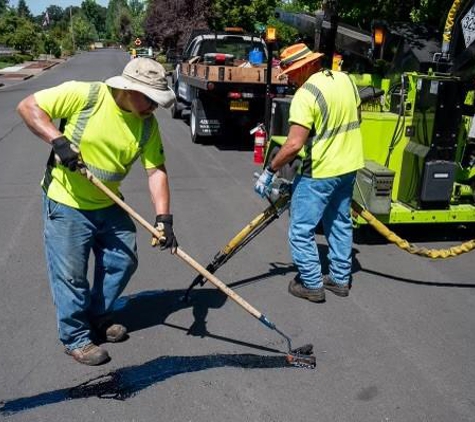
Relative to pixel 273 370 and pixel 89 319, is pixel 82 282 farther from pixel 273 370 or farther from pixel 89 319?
pixel 273 370

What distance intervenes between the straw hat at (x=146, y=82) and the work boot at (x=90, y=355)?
5.09ft

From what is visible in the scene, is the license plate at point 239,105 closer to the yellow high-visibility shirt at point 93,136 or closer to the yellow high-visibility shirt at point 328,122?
the yellow high-visibility shirt at point 328,122

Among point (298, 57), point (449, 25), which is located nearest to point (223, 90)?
point (449, 25)

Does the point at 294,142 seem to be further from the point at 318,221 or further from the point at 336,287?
the point at 336,287

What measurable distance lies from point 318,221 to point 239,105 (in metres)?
6.35

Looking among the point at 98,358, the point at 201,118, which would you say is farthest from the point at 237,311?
the point at 201,118

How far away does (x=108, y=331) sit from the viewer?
3.80m

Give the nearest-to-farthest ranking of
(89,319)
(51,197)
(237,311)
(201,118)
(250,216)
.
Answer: (51,197) → (89,319) → (237,311) → (250,216) → (201,118)

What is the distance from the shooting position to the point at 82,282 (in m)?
3.46

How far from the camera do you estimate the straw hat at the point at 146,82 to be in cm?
317

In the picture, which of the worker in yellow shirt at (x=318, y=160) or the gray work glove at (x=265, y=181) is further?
the gray work glove at (x=265, y=181)

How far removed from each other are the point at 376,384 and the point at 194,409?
109 cm

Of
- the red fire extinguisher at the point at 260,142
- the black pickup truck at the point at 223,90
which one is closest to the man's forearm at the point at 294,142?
the red fire extinguisher at the point at 260,142

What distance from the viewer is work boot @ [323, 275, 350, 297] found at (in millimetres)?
4645
